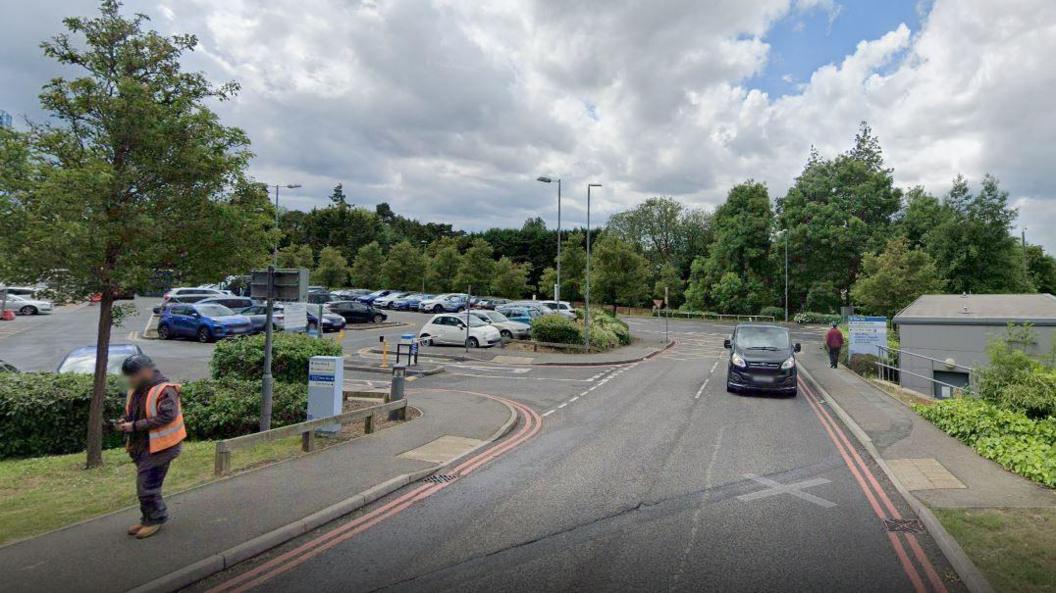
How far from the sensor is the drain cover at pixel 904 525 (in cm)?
661

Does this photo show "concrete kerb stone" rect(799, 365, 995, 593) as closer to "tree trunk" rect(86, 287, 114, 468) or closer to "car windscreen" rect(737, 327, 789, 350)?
"car windscreen" rect(737, 327, 789, 350)

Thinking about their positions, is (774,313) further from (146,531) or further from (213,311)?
(146,531)

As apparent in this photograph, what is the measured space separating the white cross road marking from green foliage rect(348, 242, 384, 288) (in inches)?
2574

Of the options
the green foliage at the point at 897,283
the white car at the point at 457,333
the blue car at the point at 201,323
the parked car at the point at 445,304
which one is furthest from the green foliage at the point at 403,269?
the green foliage at the point at 897,283

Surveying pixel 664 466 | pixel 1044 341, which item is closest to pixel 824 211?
pixel 1044 341

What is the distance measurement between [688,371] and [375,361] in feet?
39.1

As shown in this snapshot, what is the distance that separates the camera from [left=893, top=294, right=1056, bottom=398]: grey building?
67.5 ft

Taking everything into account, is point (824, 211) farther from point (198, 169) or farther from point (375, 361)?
point (198, 169)

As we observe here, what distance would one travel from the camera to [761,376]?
52.9 feet

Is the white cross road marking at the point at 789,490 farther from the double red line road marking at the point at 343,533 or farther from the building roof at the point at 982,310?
the building roof at the point at 982,310

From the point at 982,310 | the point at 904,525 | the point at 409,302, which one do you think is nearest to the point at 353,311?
the point at 409,302

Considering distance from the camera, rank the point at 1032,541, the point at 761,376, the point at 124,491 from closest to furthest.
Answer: the point at 1032,541 → the point at 124,491 → the point at 761,376

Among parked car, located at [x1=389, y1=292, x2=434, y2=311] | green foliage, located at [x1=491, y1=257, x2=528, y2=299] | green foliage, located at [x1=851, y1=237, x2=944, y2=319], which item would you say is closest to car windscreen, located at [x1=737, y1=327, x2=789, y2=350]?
green foliage, located at [x1=851, y1=237, x2=944, y2=319]

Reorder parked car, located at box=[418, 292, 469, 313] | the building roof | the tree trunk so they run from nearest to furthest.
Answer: the tree trunk, the building roof, parked car, located at box=[418, 292, 469, 313]
